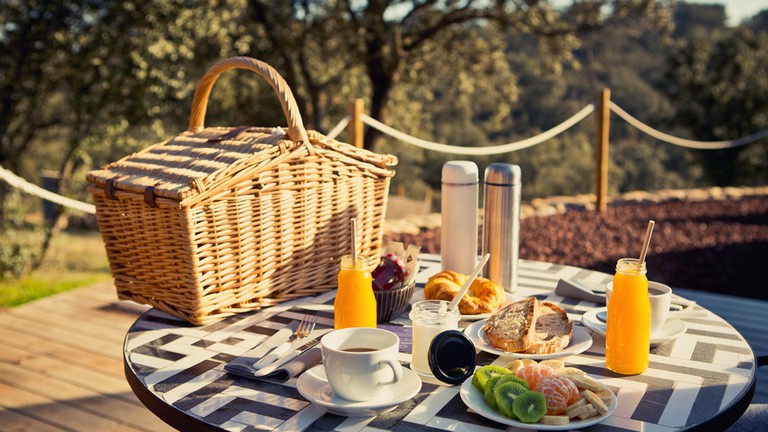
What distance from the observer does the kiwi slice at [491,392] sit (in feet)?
3.27

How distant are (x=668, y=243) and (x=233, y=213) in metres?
4.39

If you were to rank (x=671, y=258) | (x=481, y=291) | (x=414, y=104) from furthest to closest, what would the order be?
(x=414, y=104), (x=671, y=258), (x=481, y=291)

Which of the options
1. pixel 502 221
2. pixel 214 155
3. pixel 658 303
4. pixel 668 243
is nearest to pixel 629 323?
pixel 658 303

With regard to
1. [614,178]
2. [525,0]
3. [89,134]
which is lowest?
[614,178]

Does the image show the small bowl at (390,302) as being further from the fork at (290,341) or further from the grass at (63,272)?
the grass at (63,272)

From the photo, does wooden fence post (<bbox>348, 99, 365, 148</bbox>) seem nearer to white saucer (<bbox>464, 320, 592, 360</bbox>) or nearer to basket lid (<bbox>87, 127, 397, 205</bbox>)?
basket lid (<bbox>87, 127, 397, 205</bbox>)

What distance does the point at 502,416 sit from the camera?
97cm

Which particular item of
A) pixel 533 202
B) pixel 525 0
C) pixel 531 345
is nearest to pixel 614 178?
pixel 525 0

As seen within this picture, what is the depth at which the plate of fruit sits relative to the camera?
95 centimetres

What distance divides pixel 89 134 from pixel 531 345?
6.91m

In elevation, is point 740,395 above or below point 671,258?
above

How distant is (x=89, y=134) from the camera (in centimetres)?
716

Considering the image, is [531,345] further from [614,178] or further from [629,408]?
[614,178]

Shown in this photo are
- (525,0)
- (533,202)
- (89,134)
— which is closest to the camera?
(533,202)
